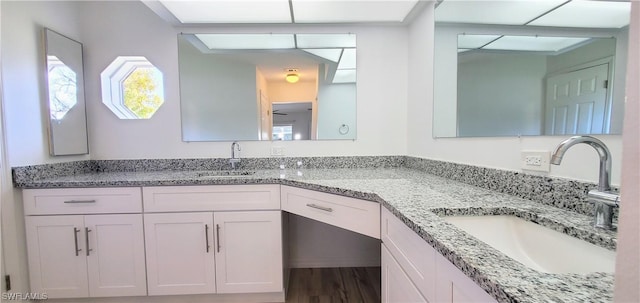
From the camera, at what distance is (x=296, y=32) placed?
208cm

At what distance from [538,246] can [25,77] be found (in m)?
2.81

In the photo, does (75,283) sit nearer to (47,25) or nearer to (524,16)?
(47,25)

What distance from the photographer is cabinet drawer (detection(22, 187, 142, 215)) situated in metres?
1.58

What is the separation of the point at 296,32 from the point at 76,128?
1851mm

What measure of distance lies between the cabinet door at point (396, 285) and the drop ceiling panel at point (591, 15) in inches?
39.4

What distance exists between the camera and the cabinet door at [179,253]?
1.63 metres

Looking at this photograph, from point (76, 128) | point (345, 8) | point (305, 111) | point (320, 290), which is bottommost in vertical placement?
point (320, 290)

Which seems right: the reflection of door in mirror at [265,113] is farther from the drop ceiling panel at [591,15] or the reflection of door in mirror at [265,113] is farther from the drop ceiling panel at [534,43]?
the drop ceiling panel at [591,15]

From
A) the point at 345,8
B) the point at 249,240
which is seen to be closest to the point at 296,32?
the point at 345,8

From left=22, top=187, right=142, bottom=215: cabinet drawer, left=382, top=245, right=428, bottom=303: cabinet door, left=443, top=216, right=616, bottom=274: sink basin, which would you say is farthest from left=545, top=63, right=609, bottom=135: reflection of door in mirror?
left=22, top=187, right=142, bottom=215: cabinet drawer

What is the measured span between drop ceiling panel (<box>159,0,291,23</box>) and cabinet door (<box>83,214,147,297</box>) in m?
1.43

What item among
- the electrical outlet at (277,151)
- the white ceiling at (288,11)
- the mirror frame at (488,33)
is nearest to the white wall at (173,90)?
the electrical outlet at (277,151)

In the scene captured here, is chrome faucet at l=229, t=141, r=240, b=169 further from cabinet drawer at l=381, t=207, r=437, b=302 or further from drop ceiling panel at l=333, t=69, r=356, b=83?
cabinet drawer at l=381, t=207, r=437, b=302

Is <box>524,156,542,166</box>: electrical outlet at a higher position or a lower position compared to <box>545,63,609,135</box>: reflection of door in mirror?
lower
